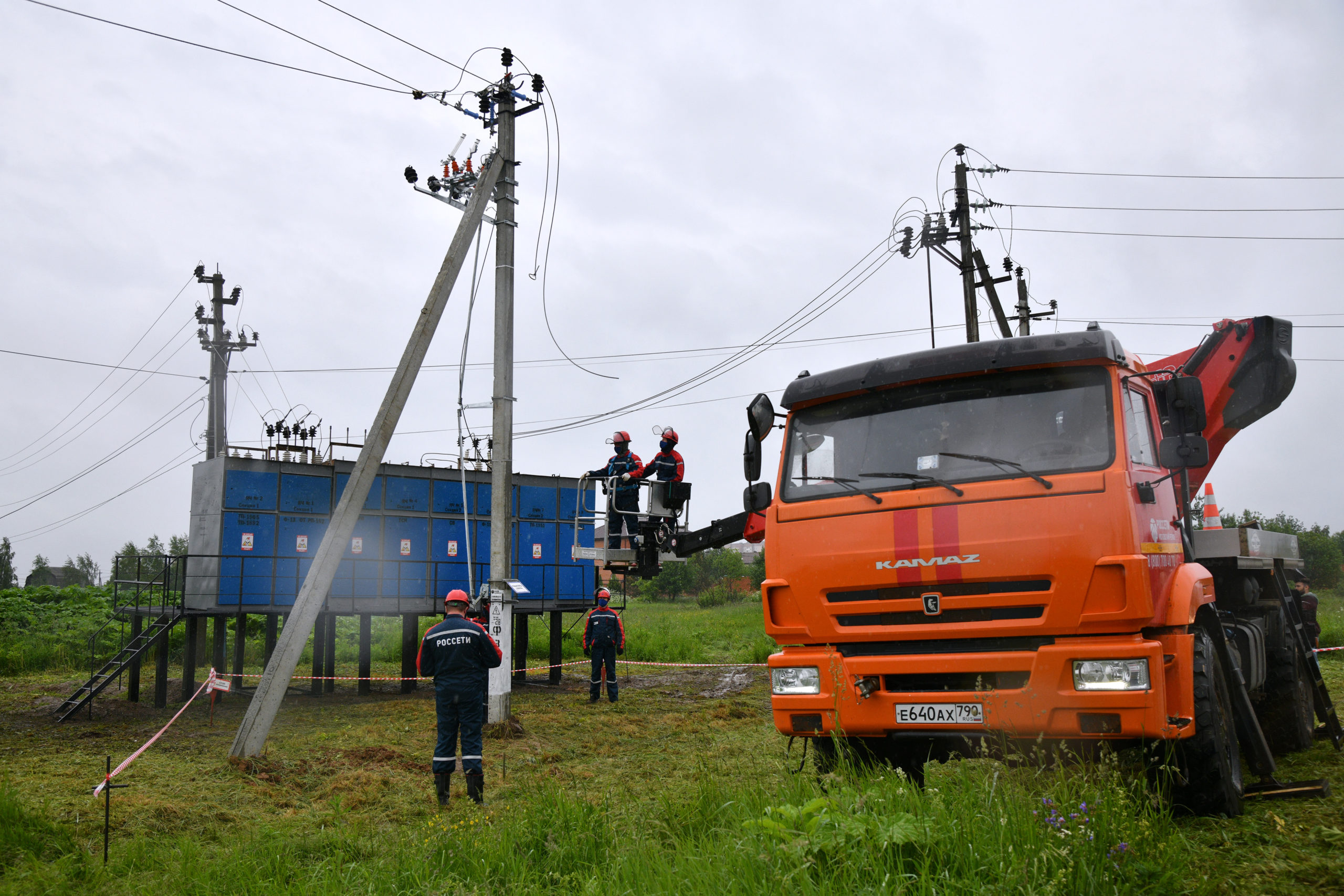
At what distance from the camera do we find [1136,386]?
5.77 meters

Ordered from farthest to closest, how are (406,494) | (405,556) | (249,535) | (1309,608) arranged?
1. (406,494)
2. (405,556)
3. (249,535)
4. (1309,608)

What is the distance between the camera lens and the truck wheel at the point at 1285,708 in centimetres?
794

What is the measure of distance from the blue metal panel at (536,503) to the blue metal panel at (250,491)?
491 centimetres

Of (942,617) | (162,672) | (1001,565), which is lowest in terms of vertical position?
(162,672)

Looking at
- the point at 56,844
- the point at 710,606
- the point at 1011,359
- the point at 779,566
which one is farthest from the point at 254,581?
the point at 710,606

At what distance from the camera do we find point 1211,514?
290 inches

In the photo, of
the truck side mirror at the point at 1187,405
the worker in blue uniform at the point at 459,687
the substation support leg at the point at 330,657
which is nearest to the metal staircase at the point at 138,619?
the substation support leg at the point at 330,657

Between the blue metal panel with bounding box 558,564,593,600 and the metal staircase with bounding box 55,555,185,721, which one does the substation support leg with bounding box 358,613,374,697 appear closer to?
the metal staircase with bounding box 55,555,185,721

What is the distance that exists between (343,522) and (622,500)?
12.5ft

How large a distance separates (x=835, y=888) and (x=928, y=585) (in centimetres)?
195

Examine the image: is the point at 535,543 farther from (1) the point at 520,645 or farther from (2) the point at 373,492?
(2) the point at 373,492

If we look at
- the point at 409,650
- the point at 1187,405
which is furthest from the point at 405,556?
the point at 1187,405

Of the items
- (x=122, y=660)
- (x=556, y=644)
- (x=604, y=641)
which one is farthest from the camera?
(x=556, y=644)

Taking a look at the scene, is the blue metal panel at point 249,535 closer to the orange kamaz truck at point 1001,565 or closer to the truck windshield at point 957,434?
the orange kamaz truck at point 1001,565
